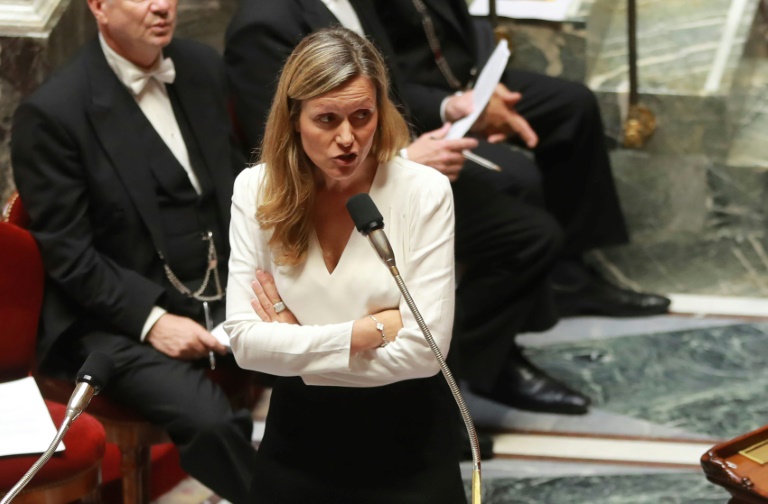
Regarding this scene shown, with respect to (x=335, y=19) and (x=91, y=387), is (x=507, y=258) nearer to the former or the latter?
(x=335, y=19)

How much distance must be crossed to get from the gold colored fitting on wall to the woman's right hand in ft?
9.81

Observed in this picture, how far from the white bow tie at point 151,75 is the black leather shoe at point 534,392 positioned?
158cm

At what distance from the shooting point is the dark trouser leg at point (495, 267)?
13.7 feet

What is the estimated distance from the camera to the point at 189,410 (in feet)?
11.0

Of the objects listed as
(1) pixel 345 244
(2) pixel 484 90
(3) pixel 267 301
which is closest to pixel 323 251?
(1) pixel 345 244

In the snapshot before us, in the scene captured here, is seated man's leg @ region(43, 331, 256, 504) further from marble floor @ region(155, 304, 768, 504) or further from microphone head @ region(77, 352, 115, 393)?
microphone head @ region(77, 352, 115, 393)

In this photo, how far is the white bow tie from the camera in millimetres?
3539

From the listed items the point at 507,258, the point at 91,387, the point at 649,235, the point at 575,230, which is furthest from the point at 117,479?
the point at 649,235

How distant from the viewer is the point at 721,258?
5301 millimetres

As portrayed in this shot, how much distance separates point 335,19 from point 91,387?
81.4 inches

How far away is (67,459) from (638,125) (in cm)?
297

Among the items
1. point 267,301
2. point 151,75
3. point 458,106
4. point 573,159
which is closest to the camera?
point 267,301

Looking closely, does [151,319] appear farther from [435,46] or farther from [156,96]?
[435,46]

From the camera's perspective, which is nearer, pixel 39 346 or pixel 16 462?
pixel 16 462
